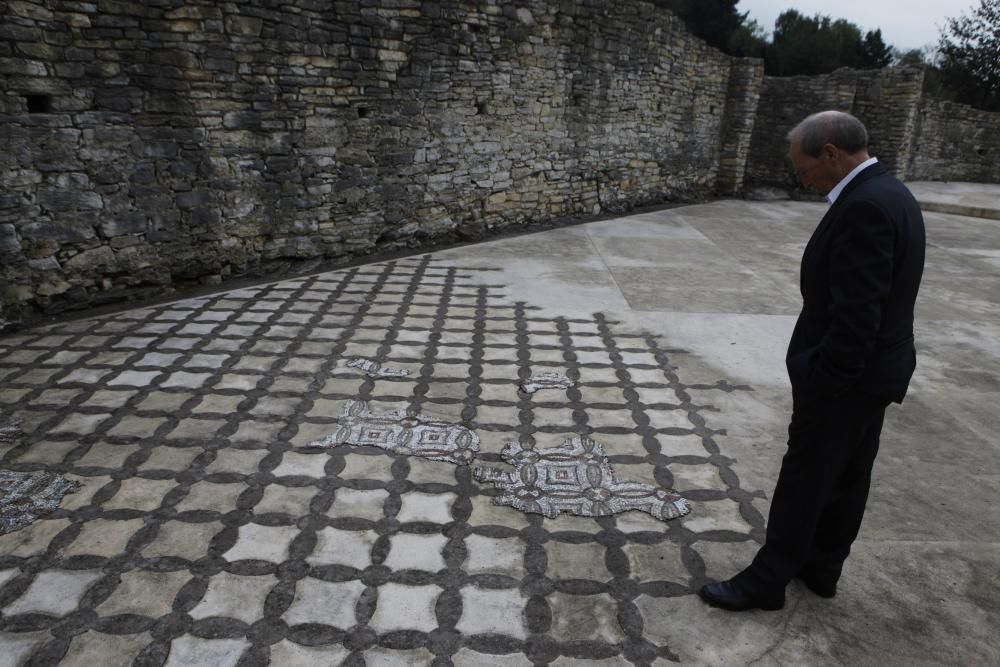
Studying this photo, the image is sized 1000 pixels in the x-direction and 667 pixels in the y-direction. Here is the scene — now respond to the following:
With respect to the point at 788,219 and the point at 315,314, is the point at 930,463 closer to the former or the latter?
the point at 315,314

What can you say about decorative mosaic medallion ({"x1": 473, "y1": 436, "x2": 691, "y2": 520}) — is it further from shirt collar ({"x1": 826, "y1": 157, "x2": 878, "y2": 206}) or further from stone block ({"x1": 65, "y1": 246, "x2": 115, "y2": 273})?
stone block ({"x1": 65, "y1": 246, "x2": 115, "y2": 273})

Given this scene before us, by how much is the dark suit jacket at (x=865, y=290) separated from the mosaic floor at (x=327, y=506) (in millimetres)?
953

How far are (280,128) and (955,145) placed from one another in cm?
1732

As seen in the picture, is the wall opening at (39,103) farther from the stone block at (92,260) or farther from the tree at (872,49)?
the tree at (872,49)

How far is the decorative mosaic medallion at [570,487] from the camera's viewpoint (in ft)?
8.98

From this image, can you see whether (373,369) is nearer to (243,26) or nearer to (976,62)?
(243,26)

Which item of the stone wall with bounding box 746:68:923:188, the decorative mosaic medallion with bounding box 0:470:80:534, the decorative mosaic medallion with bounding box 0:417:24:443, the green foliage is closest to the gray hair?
the decorative mosaic medallion with bounding box 0:470:80:534

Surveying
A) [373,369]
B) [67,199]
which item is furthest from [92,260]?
[373,369]

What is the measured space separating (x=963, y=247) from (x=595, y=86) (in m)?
5.27

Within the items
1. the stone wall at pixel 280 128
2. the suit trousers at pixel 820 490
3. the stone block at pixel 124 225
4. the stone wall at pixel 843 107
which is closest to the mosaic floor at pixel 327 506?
the suit trousers at pixel 820 490

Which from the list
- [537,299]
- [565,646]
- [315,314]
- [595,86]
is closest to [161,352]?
[315,314]

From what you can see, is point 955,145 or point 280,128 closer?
point 280,128

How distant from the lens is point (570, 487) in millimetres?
2867

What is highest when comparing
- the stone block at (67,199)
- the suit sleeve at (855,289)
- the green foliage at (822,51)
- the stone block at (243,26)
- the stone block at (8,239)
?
the green foliage at (822,51)
